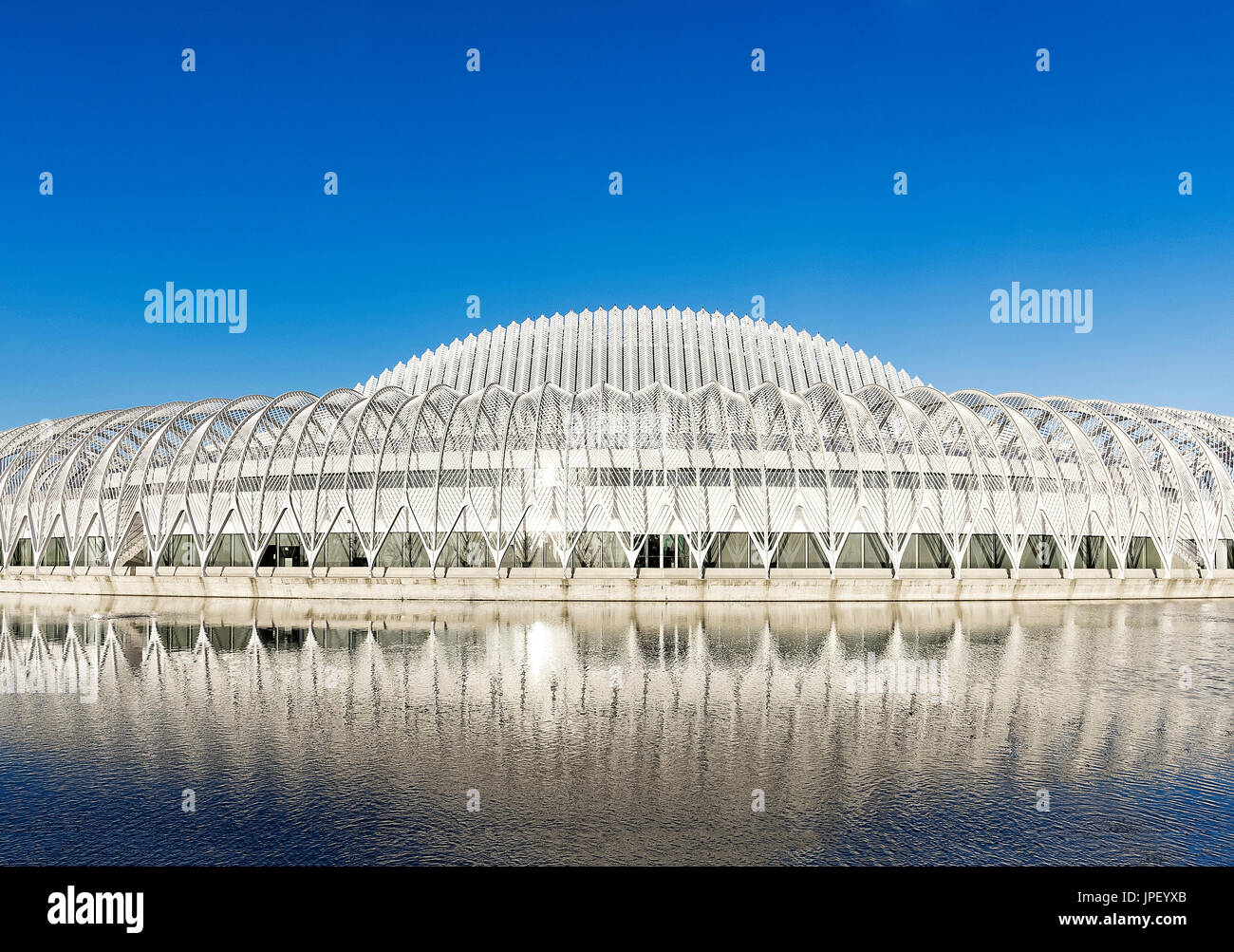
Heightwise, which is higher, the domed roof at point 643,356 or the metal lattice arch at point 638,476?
the domed roof at point 643,356

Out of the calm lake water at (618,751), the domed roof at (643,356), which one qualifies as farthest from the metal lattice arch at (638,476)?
the calm lake water at (618,751)

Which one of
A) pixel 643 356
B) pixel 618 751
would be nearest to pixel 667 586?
pixel 618 751

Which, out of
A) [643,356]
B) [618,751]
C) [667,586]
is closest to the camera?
[618,751]

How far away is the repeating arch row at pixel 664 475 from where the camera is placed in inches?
1598

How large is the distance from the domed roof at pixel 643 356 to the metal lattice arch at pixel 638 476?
10078mm

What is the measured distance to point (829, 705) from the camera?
50.2 ft

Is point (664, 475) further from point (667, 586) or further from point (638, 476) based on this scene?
point (667, 586)

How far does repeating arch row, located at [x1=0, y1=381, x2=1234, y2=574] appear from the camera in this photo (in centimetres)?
4059

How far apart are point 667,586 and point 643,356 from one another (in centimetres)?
2674

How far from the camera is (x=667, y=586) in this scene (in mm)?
35625

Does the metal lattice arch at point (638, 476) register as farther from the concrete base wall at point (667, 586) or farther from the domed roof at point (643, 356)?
the domed roof at point (643, 356)

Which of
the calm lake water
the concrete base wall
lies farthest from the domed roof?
the calm lake water

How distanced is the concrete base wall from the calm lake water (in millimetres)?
11135
